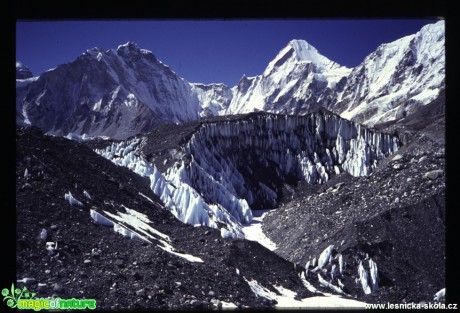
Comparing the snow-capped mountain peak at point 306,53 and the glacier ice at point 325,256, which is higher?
the snow-capped mountain peak at point 306,53

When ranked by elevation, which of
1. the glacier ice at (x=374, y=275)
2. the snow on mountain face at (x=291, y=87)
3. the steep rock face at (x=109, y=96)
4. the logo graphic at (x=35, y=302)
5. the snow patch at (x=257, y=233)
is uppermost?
the snow on mountain face at (x=291, y=87)

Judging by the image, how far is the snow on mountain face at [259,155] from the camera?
20.6m

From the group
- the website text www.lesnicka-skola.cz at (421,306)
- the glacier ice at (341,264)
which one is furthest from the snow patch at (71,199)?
the glacier ice at (341,264)

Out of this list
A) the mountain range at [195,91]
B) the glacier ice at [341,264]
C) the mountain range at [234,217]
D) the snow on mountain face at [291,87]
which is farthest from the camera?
the snow on mountain face at [291,87]

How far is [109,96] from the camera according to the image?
243 ft

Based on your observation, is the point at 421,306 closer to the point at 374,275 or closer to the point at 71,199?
the point at 374,275

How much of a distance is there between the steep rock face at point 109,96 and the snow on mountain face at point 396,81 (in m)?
35.1

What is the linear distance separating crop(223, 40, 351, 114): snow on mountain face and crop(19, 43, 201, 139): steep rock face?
73.0 ft

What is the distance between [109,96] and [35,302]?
7241 centimetres

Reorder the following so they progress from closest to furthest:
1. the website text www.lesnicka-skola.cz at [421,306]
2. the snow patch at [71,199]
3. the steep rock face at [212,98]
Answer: the website text www.lesnicka-skola.cz at [421,306], the snow patch at [71,199], the steep rock face at [212,98]

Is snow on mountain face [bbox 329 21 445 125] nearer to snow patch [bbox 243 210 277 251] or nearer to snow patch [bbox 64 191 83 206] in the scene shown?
snow patch [bbox 243 210 277 251]

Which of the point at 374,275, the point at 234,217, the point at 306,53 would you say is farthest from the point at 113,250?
the point at 306,53

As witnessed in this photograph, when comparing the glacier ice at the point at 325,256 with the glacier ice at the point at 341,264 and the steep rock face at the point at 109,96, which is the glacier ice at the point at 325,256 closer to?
the glacier ice at the point at 341,264

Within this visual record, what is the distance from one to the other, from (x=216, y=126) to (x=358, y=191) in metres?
13.0
